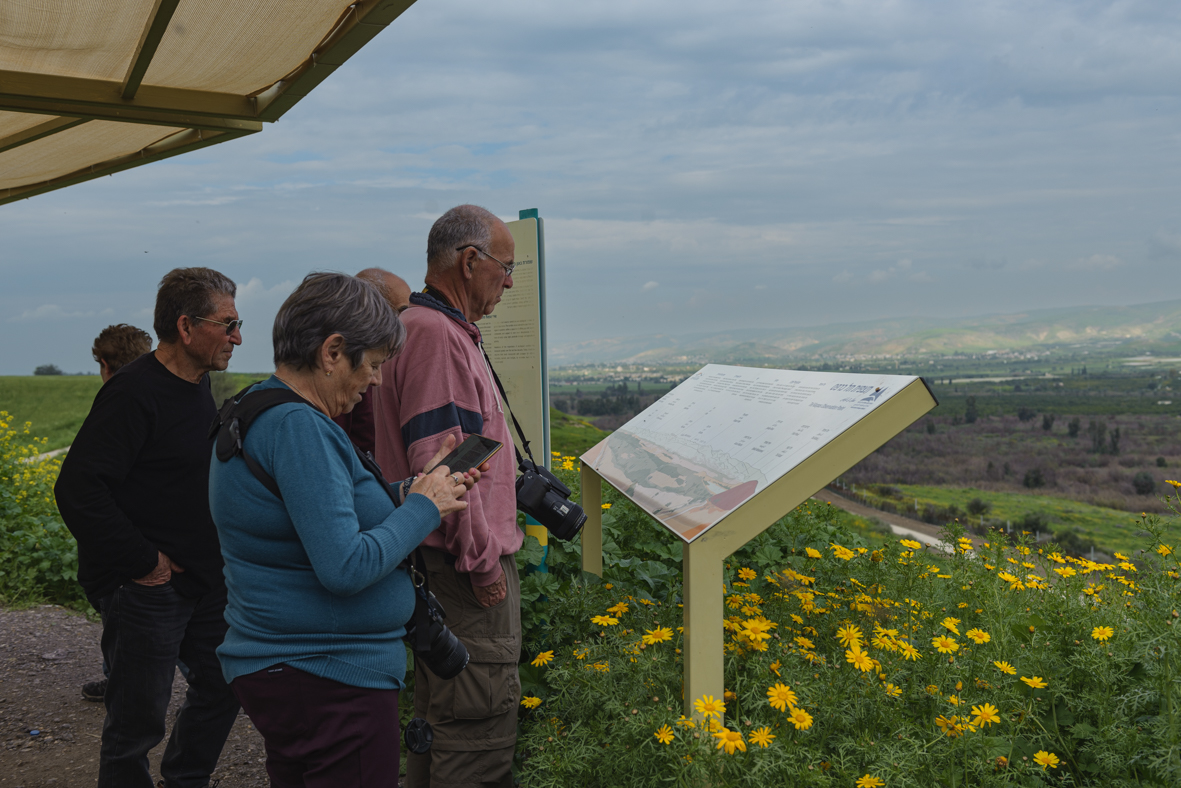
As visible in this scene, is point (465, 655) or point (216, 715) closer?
point (465, 655)

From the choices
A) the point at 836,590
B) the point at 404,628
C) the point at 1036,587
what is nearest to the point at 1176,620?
the point at 1036,587

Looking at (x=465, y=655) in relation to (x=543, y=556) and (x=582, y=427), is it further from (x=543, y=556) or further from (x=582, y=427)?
(x=582, y=427)

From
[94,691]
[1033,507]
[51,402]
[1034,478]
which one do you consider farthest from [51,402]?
[1034,478]

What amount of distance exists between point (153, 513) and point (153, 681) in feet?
2.15

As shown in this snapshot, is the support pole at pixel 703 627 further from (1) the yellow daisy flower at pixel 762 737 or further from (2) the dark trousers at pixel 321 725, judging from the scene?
(2) the dark trousers at pixel 321 725

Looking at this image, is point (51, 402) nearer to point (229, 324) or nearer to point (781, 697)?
point (229, 324)

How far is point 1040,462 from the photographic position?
5672 cm

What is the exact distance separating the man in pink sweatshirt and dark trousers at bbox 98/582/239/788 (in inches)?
38.5

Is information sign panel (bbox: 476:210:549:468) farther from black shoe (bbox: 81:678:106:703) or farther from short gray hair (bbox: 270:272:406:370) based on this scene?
black shoe (bbox: 81:678:106:703)

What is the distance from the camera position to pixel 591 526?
4.06 metres

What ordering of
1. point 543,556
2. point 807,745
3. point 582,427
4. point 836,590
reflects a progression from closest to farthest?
1. point 807,745
2. point 836,590
3. point 543,556
4. point 582,427

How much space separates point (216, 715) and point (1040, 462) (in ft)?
211

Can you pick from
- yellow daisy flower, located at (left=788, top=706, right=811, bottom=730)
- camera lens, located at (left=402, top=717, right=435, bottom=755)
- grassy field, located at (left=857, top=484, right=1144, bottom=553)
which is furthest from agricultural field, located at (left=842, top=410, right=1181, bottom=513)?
camera lens, located at (left=402, top=717, right=435, bottom=755)

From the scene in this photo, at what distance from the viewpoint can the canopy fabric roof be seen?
3361mm
